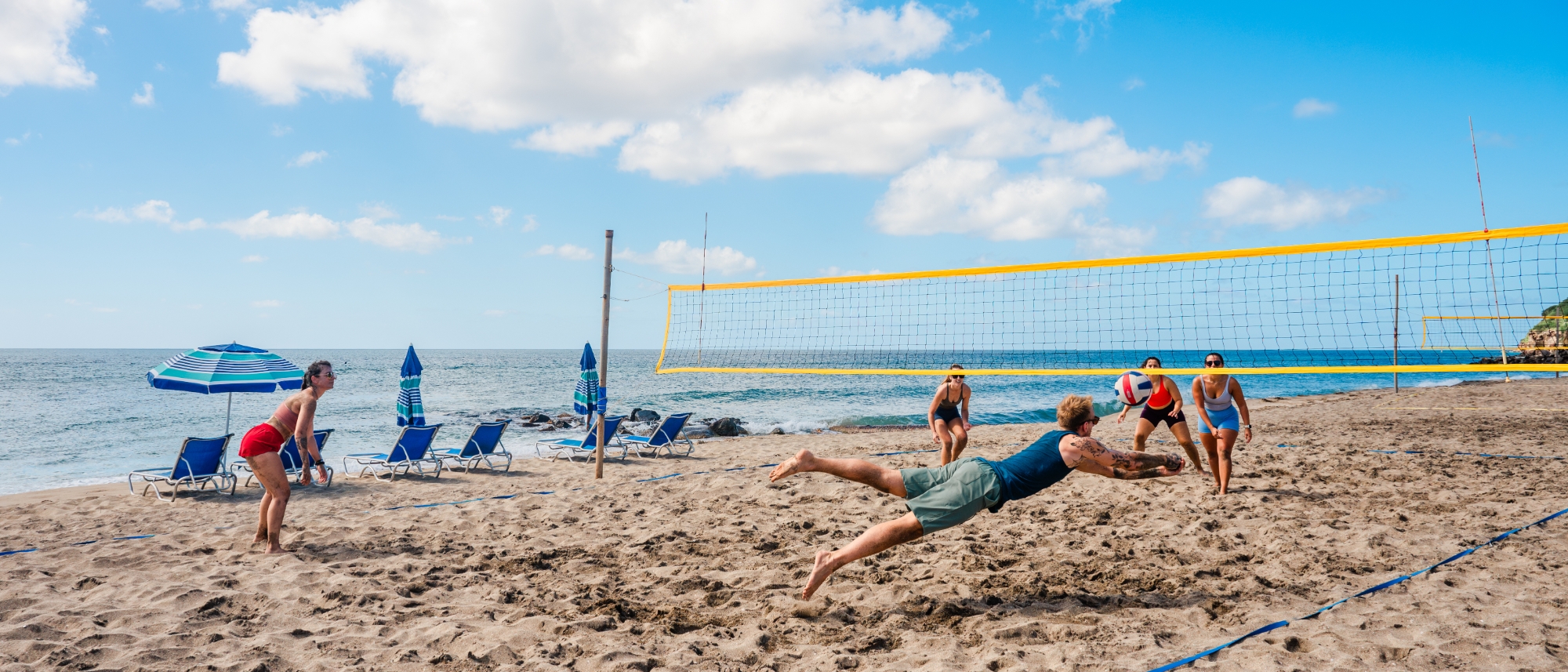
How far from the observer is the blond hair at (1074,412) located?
3635mm

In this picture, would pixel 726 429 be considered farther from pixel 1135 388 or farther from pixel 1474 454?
pixel 1474 454

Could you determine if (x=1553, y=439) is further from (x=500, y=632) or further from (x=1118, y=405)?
(x=1118, y=405)

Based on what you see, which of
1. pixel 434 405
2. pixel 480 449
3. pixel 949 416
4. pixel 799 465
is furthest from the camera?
pixel 434 405

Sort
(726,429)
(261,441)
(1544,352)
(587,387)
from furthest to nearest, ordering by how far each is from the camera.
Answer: (1544,352) → (726,429) → (587,387) → (261,441)

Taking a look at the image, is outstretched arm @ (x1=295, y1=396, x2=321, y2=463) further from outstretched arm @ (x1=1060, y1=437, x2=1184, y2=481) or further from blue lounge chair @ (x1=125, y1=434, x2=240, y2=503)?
outstretched arm @ (x1=1060, y1=437, x2=1184, y2=481)

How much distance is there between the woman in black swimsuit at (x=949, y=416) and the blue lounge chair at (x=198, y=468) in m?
6.63

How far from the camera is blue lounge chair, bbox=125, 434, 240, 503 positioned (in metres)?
7.18

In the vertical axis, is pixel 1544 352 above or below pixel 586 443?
above

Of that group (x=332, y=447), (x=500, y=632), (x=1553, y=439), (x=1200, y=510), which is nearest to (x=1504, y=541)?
(x=1200, y=510)

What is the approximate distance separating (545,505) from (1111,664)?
4.66 m

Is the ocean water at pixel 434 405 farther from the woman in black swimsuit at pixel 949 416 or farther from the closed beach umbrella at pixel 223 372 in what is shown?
the woman in black swimsuit at pixel 949 416

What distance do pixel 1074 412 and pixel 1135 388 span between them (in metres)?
2.64

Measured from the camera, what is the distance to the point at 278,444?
486cm

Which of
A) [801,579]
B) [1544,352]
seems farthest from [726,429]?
[1544,352]
